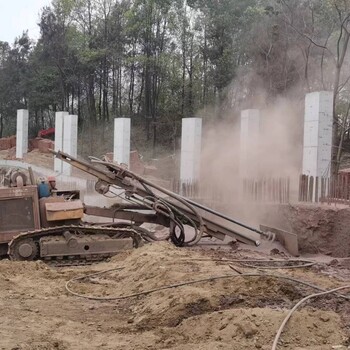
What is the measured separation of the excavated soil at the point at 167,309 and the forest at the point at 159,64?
76.9 feet

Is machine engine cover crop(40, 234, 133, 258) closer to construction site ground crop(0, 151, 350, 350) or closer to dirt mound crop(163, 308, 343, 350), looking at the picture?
construction site ground crop(0, 151, 350, 350)

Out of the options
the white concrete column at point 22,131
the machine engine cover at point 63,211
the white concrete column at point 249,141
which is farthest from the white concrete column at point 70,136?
the machine engine cover at point 63,211

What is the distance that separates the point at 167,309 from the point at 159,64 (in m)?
38.7

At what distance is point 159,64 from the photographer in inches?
1719

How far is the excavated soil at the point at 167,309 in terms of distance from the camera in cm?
526

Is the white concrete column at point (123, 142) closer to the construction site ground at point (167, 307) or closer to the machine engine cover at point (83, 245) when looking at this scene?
the machine engine cover at point (83, 245)

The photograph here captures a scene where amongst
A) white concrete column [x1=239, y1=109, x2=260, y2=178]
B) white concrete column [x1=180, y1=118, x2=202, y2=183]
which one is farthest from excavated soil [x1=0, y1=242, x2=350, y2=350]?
white concrete column [x1=180, y1=118, x2=202, y2=183]

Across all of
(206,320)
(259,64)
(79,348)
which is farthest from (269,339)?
(259,64)

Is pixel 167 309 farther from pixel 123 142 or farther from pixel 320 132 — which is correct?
pixel 123 142

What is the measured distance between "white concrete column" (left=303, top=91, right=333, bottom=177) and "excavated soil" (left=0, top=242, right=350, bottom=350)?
918 cm

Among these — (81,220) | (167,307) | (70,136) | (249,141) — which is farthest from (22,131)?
(167,307)

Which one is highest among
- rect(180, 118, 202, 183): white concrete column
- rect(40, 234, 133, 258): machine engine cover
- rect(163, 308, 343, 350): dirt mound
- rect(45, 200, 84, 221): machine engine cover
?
rect(180, 118, 202, 183): white concrete column

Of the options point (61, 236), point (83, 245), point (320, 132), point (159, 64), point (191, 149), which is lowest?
point (83, 245)

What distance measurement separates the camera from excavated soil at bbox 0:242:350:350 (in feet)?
17.3
